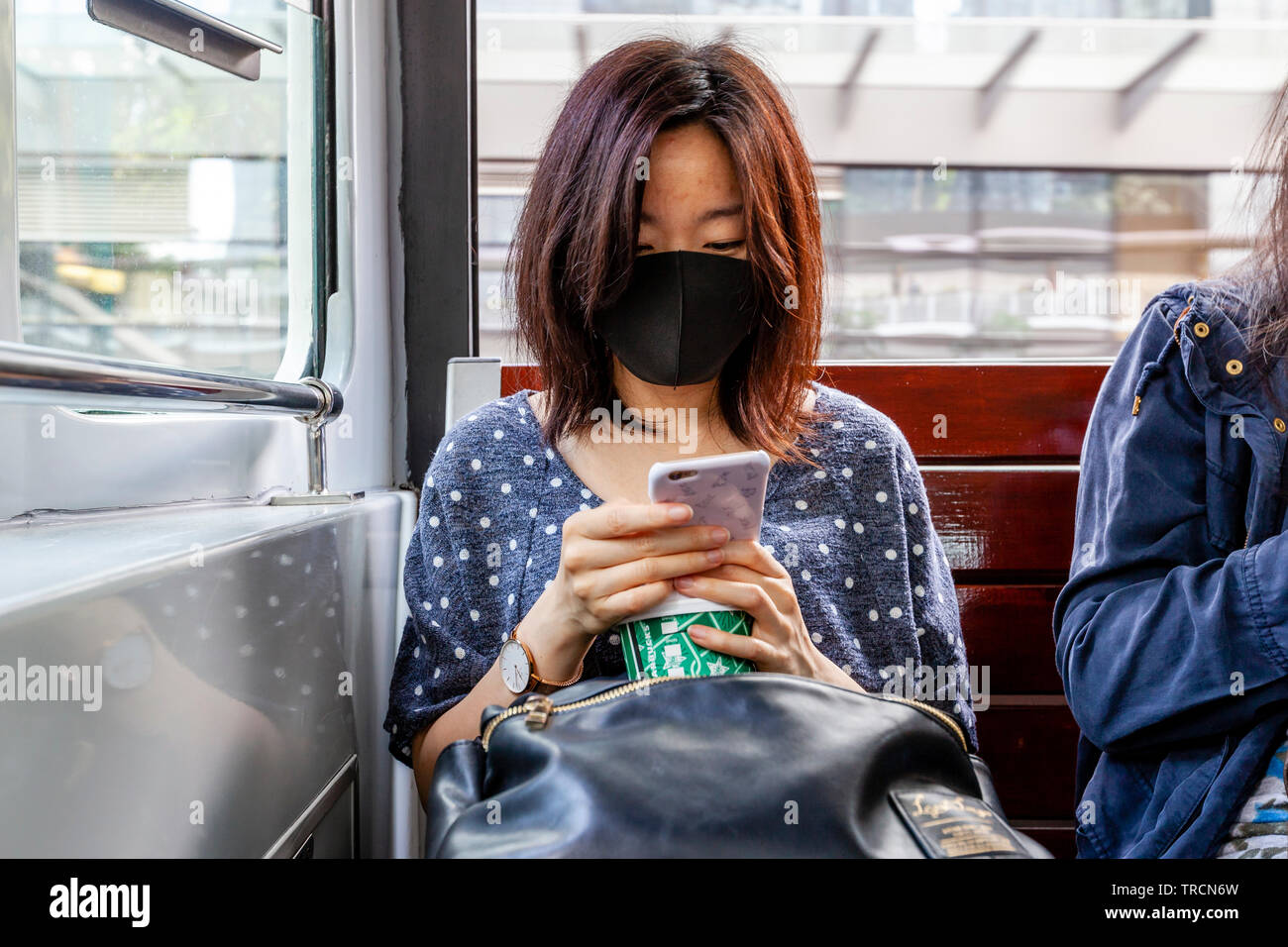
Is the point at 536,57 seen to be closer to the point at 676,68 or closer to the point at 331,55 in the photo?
the point at 331,55

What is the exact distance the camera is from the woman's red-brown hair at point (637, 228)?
1062 mm

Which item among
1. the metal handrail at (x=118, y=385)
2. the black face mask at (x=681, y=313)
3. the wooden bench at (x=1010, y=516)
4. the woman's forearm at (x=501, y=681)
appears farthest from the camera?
the wooden bench at (x=1010, y=516)

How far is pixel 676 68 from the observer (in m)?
1.13

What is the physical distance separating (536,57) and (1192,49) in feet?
5.86

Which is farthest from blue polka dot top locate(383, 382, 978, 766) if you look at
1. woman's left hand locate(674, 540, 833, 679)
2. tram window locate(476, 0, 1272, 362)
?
tram window locate(476, 0, 1272, 362)

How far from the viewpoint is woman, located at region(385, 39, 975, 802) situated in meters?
1.06

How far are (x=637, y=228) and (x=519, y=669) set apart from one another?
495mm

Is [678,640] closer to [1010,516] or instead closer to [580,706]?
[580,706]

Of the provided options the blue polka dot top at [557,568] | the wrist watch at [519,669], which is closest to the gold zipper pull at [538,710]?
the wrist watch at [519,669]

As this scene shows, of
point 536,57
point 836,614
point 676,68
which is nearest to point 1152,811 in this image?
point 836,614

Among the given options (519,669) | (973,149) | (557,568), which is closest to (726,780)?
(519,669)

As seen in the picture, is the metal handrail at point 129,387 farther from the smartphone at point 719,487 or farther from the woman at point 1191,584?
the woman at point 1191,584

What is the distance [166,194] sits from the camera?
1246mm

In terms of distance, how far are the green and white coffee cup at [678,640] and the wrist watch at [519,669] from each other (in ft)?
0.64
